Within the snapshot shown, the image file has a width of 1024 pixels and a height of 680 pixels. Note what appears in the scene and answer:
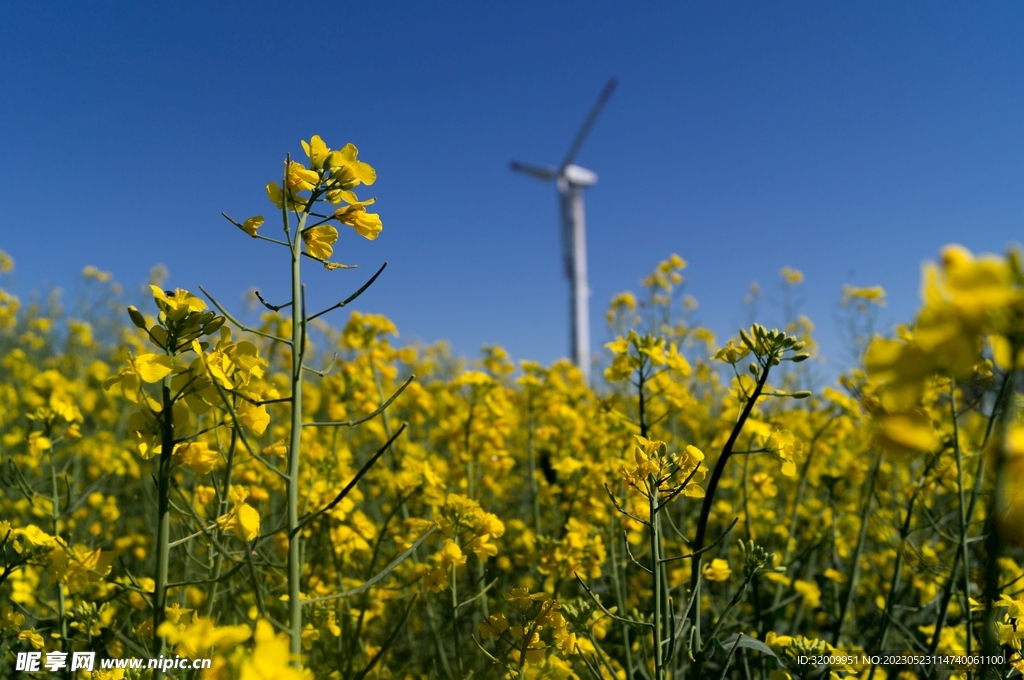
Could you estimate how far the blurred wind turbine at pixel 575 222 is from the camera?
65.7 ft

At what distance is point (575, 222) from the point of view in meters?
20.6

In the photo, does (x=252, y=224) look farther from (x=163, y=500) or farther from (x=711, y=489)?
(x=711, y=489)

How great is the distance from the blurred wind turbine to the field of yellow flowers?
1467cm

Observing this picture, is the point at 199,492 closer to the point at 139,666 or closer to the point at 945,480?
the point at 139,666

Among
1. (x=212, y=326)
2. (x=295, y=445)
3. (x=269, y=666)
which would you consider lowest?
(x=269, y=666)

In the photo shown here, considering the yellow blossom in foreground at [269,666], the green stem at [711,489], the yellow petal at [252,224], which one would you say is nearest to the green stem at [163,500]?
the yellow petal at [252,224]

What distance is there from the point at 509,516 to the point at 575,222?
56.8 ft

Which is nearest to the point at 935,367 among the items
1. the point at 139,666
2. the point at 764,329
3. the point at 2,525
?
the point at 764,329

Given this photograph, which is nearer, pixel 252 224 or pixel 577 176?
pixel 252 224

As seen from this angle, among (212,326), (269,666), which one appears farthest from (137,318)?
(269,666)

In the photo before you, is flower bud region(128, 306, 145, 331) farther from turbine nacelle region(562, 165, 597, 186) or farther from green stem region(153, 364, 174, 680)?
turbine nacelle region(562, 165, 597, 186)

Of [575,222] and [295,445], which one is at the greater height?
[575,222]

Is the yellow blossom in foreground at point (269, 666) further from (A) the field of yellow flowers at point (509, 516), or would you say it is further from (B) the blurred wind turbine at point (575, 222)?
(B) the blurred wind turbine at point (575, 222)

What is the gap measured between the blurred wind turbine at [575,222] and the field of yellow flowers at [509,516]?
14675 millimetres
